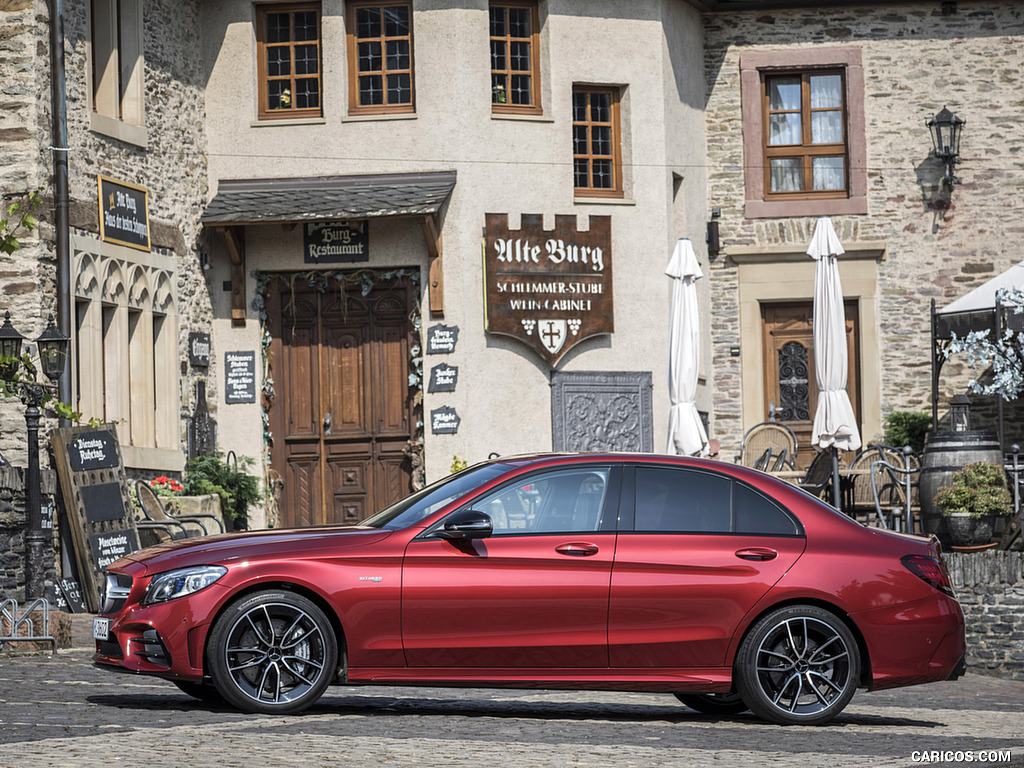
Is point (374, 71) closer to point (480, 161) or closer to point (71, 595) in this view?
point (480, 161)

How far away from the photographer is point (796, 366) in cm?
2114

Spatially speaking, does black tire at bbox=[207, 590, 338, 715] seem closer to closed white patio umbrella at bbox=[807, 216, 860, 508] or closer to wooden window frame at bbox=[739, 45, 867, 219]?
closed white patio umbrella at bbox=[807, 216, 860, 508]

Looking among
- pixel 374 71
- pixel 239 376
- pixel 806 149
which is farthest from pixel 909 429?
pixel 239 376

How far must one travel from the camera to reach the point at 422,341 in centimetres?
1895

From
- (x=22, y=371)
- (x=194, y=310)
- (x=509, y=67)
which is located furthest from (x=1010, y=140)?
(x=22, y=371)

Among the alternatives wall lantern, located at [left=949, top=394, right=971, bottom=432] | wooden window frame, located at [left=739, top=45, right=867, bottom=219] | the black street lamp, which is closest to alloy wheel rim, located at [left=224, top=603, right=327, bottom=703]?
the black street lamp

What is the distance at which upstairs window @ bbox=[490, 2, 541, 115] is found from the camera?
1930 cm

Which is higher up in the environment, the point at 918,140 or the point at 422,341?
the point at 918,140

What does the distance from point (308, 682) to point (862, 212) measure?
14705 millimetres

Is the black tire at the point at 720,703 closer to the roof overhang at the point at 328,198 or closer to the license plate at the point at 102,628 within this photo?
the license plate at the point at 102,628

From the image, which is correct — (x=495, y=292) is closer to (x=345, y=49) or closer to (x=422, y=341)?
(x=422, y=341)

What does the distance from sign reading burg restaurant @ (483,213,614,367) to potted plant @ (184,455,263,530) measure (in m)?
3.38

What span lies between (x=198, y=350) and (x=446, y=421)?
308cm

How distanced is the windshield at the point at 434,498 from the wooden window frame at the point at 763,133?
13326 millimetres
